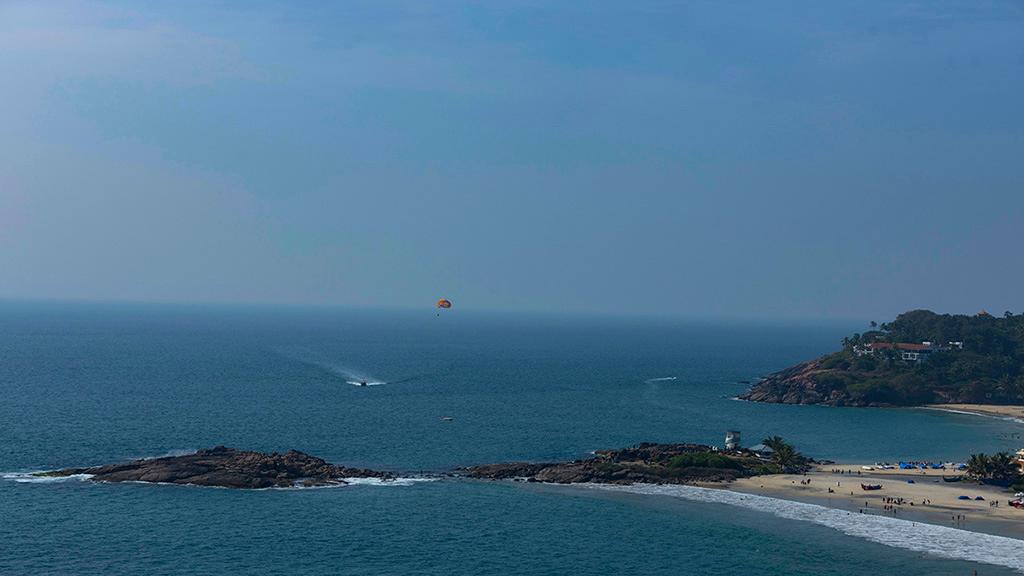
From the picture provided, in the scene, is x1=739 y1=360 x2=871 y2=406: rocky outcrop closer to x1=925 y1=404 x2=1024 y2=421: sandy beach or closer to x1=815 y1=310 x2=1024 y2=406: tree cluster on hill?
x1=815 y1=310 x2=1024 y2=406: tree cluster on hill

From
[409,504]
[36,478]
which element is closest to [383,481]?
[409,504]

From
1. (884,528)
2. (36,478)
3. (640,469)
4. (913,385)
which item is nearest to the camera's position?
(884,528)

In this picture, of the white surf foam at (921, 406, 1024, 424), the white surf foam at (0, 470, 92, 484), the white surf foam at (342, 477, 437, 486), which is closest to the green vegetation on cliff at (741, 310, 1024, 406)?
the white surf foam at (921, 406, 1024, 424)

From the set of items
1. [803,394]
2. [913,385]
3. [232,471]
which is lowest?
[232,471]

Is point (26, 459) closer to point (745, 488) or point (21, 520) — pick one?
point (21, 520)

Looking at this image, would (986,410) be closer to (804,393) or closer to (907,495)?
(804,393)

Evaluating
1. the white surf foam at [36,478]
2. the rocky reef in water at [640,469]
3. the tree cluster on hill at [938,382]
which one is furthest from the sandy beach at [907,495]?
the tree cluster on hill at [938,382]

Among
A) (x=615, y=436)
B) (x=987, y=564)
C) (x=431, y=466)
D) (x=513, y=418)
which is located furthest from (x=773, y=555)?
(x=513, y=418)

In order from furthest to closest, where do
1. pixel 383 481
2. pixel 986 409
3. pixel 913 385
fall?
pixel 913 385
pixel 986 409
pixel 383 481
